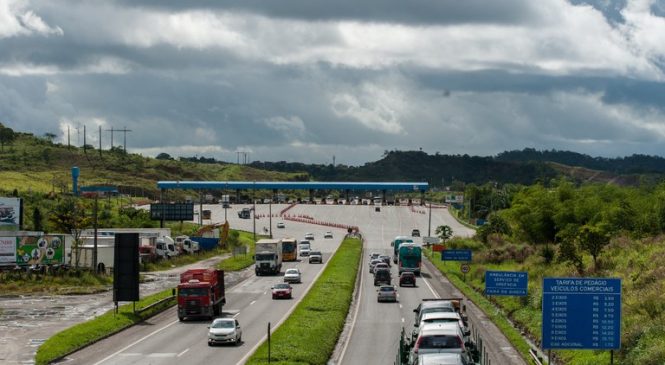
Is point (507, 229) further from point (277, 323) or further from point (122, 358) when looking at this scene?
point (122, 358)

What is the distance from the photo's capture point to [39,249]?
8506cm

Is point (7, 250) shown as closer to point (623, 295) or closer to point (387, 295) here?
point (387, 295)

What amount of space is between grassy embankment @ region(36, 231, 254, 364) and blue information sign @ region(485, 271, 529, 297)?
21841mm

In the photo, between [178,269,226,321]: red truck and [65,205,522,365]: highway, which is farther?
[178,269,226,321]: red truck

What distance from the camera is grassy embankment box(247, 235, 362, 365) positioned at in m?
43.2

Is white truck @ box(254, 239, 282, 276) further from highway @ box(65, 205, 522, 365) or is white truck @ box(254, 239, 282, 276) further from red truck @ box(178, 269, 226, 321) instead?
red truck @ box(178, 269, 226, 321)

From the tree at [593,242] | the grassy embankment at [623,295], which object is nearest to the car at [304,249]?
the grassy embankment at [623,295]

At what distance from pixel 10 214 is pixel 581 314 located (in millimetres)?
80460

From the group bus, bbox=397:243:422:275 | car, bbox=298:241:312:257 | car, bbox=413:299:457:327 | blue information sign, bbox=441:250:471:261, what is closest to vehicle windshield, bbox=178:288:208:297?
car, bbox=413:299:457:327

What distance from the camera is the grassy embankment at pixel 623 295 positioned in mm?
41406

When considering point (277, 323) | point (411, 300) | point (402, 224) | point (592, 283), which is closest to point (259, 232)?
point (402, 224)

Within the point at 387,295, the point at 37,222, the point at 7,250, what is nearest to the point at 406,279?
the point at 387,295

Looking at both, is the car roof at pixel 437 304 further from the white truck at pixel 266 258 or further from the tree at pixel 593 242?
the white truck at pixel 266 258

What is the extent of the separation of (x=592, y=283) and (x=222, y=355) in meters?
19.4
